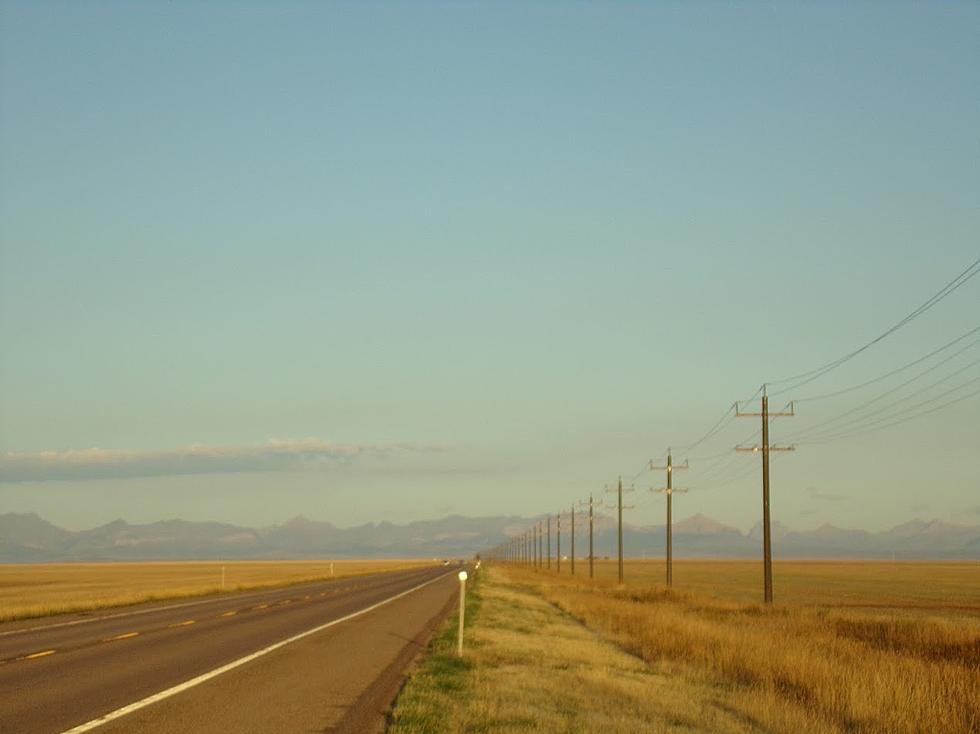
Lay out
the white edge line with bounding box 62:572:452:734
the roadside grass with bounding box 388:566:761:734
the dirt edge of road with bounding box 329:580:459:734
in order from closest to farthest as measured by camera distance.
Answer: the white edge line with bounding box 62:572:452:734 → the dirt edge of road with bounding box 329:580:459:734 → the roadside grass with bounding box 388:566:761:734

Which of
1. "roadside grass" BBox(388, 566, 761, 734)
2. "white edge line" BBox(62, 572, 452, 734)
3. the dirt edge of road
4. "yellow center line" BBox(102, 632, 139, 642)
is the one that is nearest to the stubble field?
"roadside grass" BBox(388, 566, 761, 734)

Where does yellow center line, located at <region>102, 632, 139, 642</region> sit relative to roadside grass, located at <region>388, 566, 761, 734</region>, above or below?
below

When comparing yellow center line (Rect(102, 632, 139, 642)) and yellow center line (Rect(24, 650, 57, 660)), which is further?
yellow center line (Rect(102, 632, 139, 642))

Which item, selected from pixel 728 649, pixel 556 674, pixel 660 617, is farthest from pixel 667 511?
pixel 556 674

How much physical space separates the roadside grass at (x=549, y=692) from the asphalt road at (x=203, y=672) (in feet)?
2.11

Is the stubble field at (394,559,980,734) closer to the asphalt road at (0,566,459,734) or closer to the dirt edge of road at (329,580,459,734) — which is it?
the dirt edge of road at (329,580,459,734)

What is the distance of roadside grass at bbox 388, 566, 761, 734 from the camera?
1258 centimetres

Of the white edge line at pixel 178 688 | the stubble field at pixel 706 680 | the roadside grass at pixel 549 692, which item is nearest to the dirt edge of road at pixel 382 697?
the roadside grass at pixel 549 692

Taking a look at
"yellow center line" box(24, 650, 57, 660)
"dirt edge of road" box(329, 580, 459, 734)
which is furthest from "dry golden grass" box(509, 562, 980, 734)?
"yellow center line" box(24, 650, 57, 660)

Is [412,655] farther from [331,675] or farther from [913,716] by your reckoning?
[913,716]

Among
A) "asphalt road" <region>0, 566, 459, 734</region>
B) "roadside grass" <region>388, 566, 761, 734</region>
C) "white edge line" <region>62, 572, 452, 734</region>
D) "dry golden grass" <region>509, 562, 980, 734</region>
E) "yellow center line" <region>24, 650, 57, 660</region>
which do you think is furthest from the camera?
"yellow center line" <region>24, 650, 57, 660</region>

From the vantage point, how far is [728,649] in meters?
22.2

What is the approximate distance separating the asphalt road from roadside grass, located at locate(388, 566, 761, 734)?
64 cm

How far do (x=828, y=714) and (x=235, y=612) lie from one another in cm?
2319
